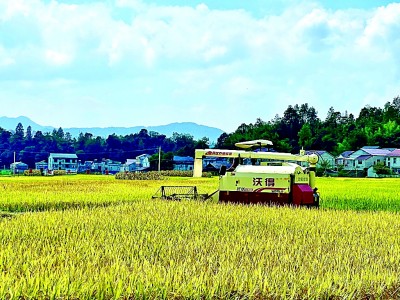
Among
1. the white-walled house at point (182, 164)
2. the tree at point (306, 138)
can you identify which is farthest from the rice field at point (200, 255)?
the tree at point (306, 138)

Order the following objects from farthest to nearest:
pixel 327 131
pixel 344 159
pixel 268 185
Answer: pixel 327 131 < pixel 344 159 < pixel 268 185

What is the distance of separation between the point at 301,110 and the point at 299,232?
378ft

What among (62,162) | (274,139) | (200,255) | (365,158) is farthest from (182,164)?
(200,255)

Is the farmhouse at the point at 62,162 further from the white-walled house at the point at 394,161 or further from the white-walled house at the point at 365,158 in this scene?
the white-walled house at the point at 394,161

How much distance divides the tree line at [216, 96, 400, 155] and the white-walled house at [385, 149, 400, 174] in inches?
518

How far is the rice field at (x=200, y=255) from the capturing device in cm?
471

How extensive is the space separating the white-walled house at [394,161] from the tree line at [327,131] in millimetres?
13151

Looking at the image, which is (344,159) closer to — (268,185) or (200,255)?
(268,185)

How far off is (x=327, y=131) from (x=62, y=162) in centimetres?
5365

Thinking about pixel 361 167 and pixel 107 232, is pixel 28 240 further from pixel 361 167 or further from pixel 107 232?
pixel 361 167

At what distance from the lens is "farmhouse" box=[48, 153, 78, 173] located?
4344 inches

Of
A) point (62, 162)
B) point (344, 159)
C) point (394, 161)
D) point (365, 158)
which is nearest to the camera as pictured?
point (394, 161)

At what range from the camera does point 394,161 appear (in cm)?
7644

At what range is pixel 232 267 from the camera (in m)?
5.57
